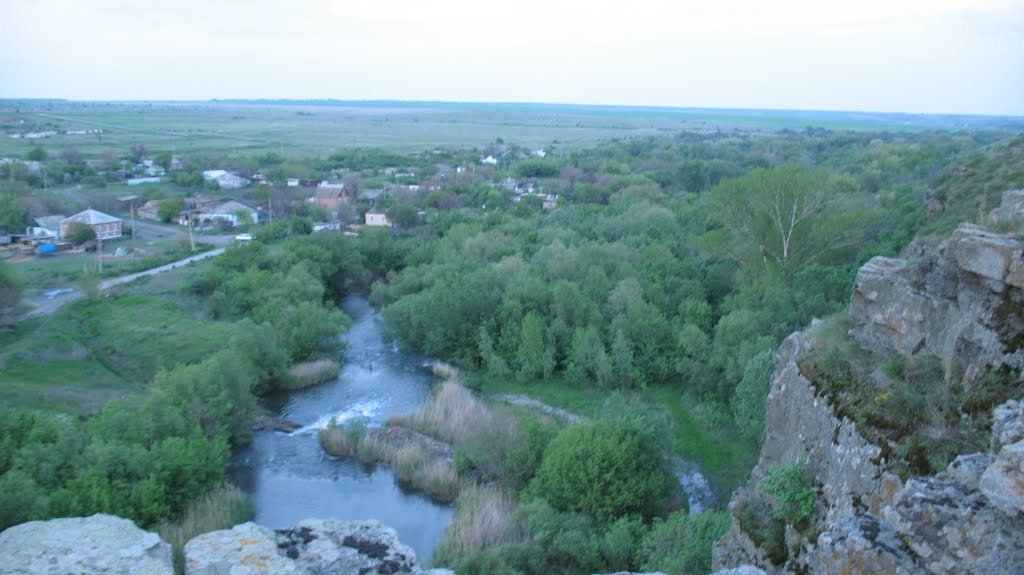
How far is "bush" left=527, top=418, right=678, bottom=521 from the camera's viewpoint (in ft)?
51.7

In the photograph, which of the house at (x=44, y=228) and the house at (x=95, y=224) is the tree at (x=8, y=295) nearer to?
the house at (x=95, y=224)

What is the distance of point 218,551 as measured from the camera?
8461mm

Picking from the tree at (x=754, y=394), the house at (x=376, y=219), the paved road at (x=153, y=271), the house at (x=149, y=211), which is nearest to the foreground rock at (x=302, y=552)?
the tree at (x=754, y=394)

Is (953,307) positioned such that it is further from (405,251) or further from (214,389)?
(405,251)

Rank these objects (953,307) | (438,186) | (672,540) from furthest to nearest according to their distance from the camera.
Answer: (438,186) → (672,540) → (953,307)

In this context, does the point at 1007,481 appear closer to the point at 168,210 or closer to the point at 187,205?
the point at 168,210

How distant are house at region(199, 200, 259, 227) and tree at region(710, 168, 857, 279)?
38958 millimetres

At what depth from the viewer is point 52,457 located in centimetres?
1529

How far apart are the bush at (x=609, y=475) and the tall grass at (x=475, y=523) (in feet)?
3.04

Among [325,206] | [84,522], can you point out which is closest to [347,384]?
[84,522]

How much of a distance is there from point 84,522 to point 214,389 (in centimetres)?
1105

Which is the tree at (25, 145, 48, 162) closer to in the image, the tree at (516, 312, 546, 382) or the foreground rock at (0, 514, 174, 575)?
the tree at (516, 312, 546, 382)

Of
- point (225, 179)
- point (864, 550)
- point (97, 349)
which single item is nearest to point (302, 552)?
point (864, 550)

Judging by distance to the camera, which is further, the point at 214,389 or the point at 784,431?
the point at 214,389
